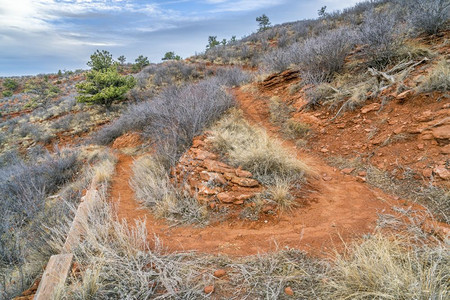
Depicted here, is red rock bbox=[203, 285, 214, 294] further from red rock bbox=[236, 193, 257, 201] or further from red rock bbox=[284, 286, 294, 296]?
red rock bbox=[236, 193, 257, 201]

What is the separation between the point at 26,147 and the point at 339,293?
13696 millimetres

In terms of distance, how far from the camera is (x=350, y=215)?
2.85 metres

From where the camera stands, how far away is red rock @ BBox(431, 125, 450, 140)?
333 centimetres

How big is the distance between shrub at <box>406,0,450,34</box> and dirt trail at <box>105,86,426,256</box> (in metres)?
5.57

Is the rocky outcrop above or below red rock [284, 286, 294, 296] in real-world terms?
above

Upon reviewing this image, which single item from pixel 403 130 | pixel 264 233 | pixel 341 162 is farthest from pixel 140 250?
pixel 403 130

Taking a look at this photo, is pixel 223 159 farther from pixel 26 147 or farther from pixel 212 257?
→ pixel 26 147

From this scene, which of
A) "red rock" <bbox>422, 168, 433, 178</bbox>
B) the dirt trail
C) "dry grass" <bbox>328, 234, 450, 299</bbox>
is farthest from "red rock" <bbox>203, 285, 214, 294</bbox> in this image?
"red rock" <bbox>422, 168, 433, 178</bbox>

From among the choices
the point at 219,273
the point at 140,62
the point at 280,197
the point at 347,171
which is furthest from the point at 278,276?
the point at 140,62

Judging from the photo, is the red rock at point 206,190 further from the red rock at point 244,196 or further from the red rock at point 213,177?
the red rock at point 244,196

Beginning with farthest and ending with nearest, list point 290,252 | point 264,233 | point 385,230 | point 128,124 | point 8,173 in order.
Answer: point 128,124 < point 8,173 < point 264,233 < point 385,230 < point 290,252

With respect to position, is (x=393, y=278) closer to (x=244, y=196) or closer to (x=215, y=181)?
(x=244, y=196)

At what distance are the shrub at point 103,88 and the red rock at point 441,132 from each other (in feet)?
41.0

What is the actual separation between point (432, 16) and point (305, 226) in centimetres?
711
